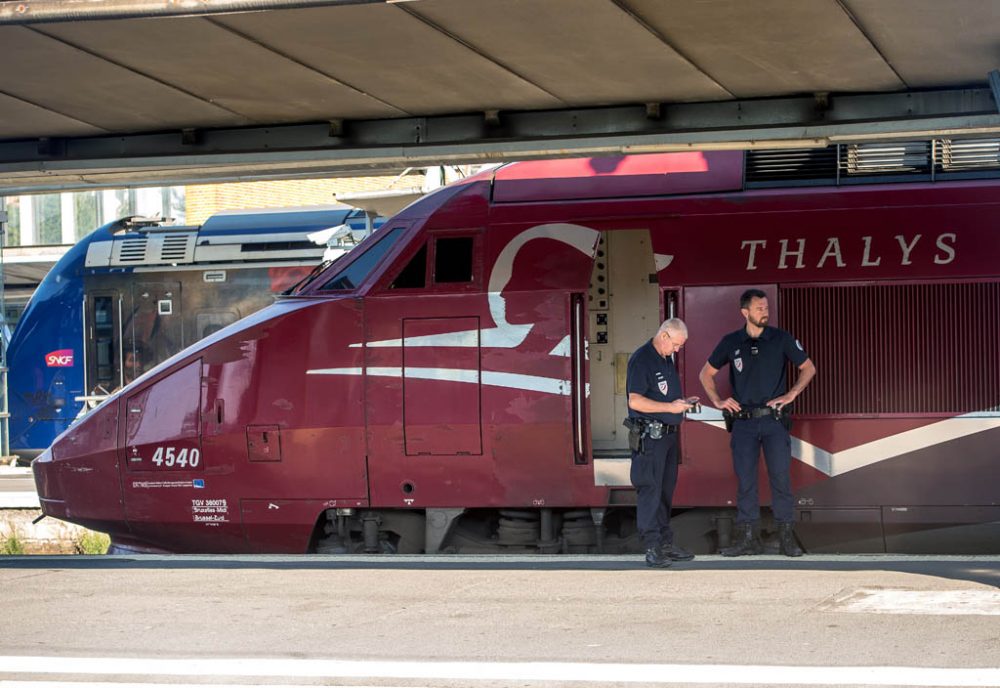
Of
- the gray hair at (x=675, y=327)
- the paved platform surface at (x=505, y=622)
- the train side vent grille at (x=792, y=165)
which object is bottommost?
the paved platform surface at (x=505, y=622)

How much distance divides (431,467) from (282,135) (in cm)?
273

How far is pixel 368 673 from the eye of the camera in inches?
252

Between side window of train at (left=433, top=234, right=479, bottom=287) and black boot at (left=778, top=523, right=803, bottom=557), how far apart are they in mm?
2848

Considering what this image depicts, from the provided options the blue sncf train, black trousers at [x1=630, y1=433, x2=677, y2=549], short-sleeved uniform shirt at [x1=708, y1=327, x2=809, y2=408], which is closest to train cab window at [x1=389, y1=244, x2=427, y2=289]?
black trousers at [x1=630, y1=433, x2=677, y2=549]

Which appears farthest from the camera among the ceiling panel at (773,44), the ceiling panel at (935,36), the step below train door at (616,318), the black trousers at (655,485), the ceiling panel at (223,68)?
the step below train door at (616,318)

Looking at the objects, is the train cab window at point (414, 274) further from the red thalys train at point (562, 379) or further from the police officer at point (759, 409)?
the police officer at point (759, 409)

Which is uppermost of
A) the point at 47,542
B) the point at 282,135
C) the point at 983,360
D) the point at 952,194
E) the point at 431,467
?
the point at 282,135

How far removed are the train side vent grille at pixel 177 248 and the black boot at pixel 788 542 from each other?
10.9m

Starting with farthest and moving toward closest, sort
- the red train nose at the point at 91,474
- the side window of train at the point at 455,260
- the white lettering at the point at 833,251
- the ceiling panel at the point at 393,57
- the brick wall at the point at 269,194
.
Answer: the brick wall at the point at 269,194 < the red train nose at the point at 91,474 < the side window of train at the point at 455,260 < the white lettering at the point at 833,251 < the ceiling panel at the point at 393,57

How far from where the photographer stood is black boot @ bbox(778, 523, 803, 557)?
30.5 ft

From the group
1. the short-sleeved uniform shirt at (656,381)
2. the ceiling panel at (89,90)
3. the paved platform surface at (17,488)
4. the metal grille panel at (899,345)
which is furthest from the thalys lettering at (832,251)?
the paved platform surface at (17,488)

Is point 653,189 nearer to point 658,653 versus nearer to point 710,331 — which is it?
point 710,331

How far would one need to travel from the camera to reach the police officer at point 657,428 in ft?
29.9

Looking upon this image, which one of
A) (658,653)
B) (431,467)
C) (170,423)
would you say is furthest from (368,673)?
(170,423)
